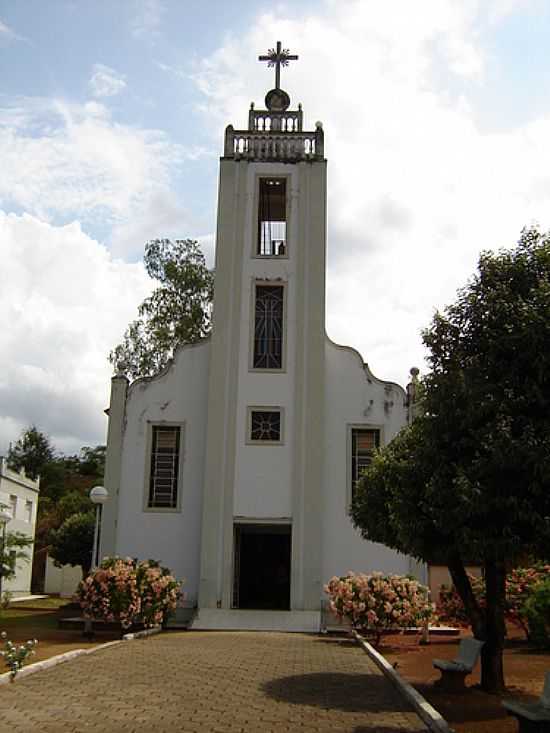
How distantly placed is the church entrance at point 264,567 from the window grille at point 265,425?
3057 mm

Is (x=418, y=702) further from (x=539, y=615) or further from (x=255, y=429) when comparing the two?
(x=255, y=429)

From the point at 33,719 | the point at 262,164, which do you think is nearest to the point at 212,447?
the point at 262,164

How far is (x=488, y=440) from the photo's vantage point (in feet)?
28.6

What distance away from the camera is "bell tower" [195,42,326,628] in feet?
67.1

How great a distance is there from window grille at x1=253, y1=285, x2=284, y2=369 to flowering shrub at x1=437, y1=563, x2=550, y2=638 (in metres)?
7.45

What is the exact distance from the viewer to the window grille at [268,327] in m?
21.8

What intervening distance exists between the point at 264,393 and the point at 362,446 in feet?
9.82

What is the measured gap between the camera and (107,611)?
1559cm

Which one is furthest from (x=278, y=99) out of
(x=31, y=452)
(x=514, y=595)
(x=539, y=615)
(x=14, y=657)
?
(x=31, y=452)

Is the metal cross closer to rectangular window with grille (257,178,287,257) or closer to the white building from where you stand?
rectangular window with grille (257,178,287,257)

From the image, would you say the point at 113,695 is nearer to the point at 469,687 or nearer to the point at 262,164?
the point at 469,687

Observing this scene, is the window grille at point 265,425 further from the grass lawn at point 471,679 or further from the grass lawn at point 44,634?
the grass lawn at point 44,634

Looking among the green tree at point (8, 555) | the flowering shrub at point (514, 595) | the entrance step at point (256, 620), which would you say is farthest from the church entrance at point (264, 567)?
the green tree at point (8, 555)

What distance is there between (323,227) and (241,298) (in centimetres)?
311
